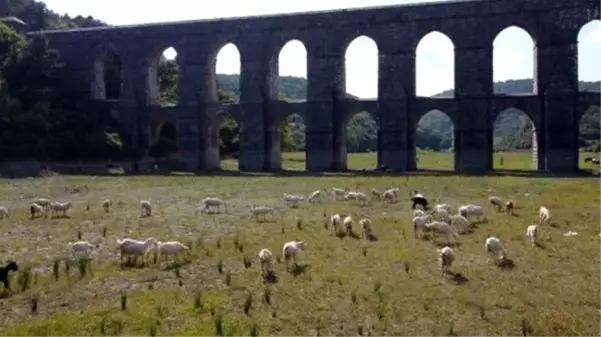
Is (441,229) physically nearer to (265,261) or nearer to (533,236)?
(533,236)

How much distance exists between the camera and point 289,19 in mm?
57719

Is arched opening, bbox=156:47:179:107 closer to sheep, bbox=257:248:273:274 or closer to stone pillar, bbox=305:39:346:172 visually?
stone pillar, bbox=305:39:346:172

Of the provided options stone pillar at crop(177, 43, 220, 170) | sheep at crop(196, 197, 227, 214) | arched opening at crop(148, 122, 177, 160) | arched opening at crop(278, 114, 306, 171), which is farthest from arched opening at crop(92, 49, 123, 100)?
sheep at crop(196, 197, 227, 214)

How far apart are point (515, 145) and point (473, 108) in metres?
53.8

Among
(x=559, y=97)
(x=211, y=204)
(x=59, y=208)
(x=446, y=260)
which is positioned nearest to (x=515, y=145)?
(x=559, y=97)

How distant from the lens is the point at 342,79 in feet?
185

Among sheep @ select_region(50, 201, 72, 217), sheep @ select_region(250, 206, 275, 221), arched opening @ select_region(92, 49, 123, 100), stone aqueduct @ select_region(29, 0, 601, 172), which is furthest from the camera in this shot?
arched opening @ select_region(92, 49, 123, 100)

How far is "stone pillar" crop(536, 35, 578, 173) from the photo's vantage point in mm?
50062

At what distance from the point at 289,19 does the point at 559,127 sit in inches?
877

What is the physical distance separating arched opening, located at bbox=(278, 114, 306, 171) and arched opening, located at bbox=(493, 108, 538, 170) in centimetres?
1688

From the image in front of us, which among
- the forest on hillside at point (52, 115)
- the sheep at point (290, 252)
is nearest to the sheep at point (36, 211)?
the sheep at point (290, 252)

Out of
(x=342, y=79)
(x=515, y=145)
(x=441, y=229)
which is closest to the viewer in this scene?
(x=441, y=229)

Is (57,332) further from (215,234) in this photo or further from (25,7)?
(25,7)

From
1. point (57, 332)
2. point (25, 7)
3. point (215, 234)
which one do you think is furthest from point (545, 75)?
point (25, 7)
